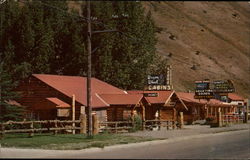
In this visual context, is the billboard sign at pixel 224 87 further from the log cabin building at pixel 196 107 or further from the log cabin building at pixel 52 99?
the log cabin building at pixel 52 99

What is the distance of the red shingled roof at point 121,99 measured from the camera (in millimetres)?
37444

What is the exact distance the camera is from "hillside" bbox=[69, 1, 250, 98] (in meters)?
94.9

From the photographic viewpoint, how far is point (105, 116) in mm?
37625

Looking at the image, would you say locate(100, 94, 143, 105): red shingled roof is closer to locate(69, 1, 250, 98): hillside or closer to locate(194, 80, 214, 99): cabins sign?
locate(194, 80, 214, 99): cabins sign

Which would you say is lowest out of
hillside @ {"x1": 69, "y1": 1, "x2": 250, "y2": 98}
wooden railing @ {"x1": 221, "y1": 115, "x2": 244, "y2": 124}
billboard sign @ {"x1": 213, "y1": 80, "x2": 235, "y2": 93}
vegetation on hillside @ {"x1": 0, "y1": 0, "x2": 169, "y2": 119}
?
wooden railing @ {"x1": 221, "y1": 115, "x2": 244, "y2": 124}

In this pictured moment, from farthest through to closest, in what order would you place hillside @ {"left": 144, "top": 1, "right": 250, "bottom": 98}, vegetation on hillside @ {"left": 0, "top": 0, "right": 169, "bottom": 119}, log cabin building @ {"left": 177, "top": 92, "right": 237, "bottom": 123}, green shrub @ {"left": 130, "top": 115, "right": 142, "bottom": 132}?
1. hillside @ {"left": 144, "top": 1, "right": 250, "bottom": 98}
2. log cabin building @ {"left": 177, "top": 92, "right": 237, "bottom": 123}
3. vegetation on hillside @ {"left": 0, "top": 0, "right": 169, "bottom": 119}
4. green shrub @ {"left": 130, "top": 115, "right": 142, "bottom": 132}

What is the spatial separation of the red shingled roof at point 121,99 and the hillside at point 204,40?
42171 mm

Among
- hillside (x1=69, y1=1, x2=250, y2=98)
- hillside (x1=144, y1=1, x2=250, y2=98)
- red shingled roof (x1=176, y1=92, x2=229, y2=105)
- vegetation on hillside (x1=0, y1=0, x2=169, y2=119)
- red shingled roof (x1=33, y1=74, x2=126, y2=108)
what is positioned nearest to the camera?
red shingled roof (x1=33, y1=74, x2=126, y2=108)

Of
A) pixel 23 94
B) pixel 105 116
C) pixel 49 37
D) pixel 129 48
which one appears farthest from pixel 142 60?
pixel 23 94

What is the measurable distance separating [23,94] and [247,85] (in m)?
71.5

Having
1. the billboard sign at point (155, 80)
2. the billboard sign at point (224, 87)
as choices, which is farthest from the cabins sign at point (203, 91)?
the billboard sign at point (155, 80)

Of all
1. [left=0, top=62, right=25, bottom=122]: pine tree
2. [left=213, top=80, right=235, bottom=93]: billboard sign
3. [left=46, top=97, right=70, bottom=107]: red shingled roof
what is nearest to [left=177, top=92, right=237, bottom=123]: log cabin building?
[left=213, top=80, right=235, bottom=93]: billboard sign

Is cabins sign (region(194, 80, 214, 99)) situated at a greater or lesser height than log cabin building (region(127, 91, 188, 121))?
greater

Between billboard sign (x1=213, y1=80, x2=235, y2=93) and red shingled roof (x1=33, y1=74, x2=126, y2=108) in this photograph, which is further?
billboard sign (x1=213, y1=80, x2=235, y2=93)
